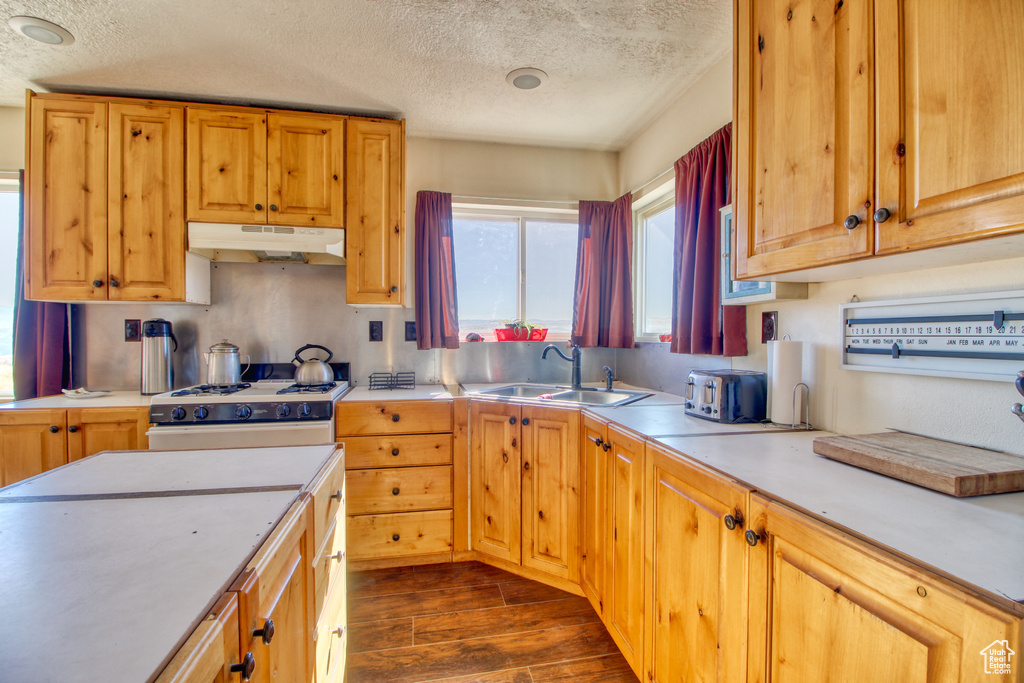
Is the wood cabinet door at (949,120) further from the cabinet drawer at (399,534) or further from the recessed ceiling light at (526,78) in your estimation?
the cabinet drawer at (399,534)

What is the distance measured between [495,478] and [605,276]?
4.88ft

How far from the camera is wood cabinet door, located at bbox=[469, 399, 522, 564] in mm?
2344

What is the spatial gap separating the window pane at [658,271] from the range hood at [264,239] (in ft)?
6.20

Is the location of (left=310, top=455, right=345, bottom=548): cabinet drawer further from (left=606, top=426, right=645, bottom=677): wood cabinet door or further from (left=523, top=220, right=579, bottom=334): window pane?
(left=523, top=220, right=579, bottom=334): window pane

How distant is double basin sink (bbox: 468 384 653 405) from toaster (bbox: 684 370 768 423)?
0.82 m

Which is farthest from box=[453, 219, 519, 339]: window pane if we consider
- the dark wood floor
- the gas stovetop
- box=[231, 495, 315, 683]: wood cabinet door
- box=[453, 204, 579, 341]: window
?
box=[231, 495, 315, 683]: wood cabinet door

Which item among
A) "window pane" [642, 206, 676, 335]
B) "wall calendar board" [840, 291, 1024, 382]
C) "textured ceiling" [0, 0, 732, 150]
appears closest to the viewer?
"wall calendar board" [840, 291, 1024, 382]

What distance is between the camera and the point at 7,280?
2623 millimetres

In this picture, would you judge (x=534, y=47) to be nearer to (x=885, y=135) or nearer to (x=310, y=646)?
(x=885, y=135)

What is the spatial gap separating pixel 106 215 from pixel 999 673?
3.41 m

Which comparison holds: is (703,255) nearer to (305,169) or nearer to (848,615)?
(848,615)

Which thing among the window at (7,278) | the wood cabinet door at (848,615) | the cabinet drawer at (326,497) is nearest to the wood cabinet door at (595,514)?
the wood cabinet door at (848,615)

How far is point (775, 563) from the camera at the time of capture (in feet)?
3.06

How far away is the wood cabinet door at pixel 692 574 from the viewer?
106 centimetres
